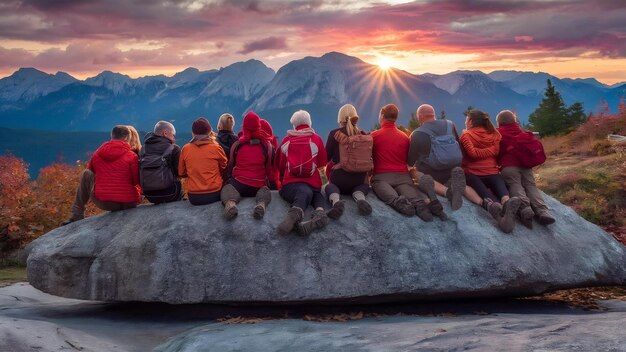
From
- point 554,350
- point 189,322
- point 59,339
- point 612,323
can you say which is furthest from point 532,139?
point 59,339

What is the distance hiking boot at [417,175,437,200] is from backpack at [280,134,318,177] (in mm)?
2077

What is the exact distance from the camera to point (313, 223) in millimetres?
10234

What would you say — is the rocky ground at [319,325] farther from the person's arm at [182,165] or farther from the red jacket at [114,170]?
the person's arm at [182,165]

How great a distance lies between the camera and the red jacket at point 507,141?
12.0 meters

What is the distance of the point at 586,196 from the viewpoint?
17.8 m

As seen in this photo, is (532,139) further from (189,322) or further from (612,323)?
(189,322)

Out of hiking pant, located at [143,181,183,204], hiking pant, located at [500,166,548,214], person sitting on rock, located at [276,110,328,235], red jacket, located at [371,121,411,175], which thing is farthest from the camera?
hiking pant, located at [500,166,548,214]

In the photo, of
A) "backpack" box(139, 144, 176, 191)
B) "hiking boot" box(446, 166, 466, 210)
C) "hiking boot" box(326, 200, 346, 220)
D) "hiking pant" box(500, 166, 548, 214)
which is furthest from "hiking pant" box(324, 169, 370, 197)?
"backpack" box(139, 144, 176, 191)

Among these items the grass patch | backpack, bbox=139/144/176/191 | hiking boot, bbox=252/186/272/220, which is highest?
backpack, bbox=139/144/176/191

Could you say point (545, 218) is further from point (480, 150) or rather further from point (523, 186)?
point (480, 150)

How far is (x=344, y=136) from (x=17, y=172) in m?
13.8

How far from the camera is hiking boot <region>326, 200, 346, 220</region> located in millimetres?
10422

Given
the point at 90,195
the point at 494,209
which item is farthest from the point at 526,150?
the point at 90,195

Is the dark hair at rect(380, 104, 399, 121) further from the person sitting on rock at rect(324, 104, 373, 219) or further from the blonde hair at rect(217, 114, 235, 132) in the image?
the blonde hair at rect(217, 114, 235, 132)
